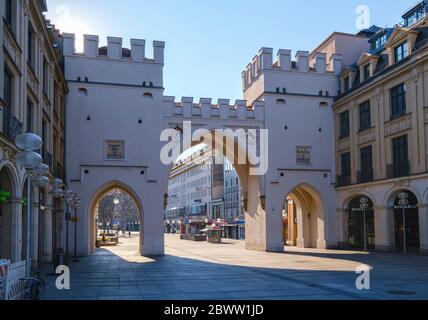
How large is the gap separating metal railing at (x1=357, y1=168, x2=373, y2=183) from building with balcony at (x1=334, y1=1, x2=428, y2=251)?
0.21ft

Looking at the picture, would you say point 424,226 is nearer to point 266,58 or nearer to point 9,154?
point 266,58

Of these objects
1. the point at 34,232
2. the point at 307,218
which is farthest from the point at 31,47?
the point at 307,218

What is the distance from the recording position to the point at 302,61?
3706cm

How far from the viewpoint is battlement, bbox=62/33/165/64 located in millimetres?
32500

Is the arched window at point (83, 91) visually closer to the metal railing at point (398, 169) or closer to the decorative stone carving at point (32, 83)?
the decorative stone carving at point (32, 83)

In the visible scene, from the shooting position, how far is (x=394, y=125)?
3094cm

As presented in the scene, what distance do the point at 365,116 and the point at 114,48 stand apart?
661 inches

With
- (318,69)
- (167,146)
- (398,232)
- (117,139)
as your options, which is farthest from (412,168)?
(117,139)

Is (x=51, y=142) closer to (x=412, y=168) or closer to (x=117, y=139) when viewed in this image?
(x=117, y=139)

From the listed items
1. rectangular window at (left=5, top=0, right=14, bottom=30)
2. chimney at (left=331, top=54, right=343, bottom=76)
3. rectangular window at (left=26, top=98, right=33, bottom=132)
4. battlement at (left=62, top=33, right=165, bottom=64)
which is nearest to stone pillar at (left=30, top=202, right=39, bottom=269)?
rectangular window at (left=26, top=98, right=33, bottom=132)

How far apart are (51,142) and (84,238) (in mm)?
7481

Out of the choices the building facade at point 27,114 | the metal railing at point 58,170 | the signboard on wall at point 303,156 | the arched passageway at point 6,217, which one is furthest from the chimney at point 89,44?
the arched passageway at point 6,217

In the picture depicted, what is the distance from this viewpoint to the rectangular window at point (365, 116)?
34.0 meters

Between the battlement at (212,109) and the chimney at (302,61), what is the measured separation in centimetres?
408
